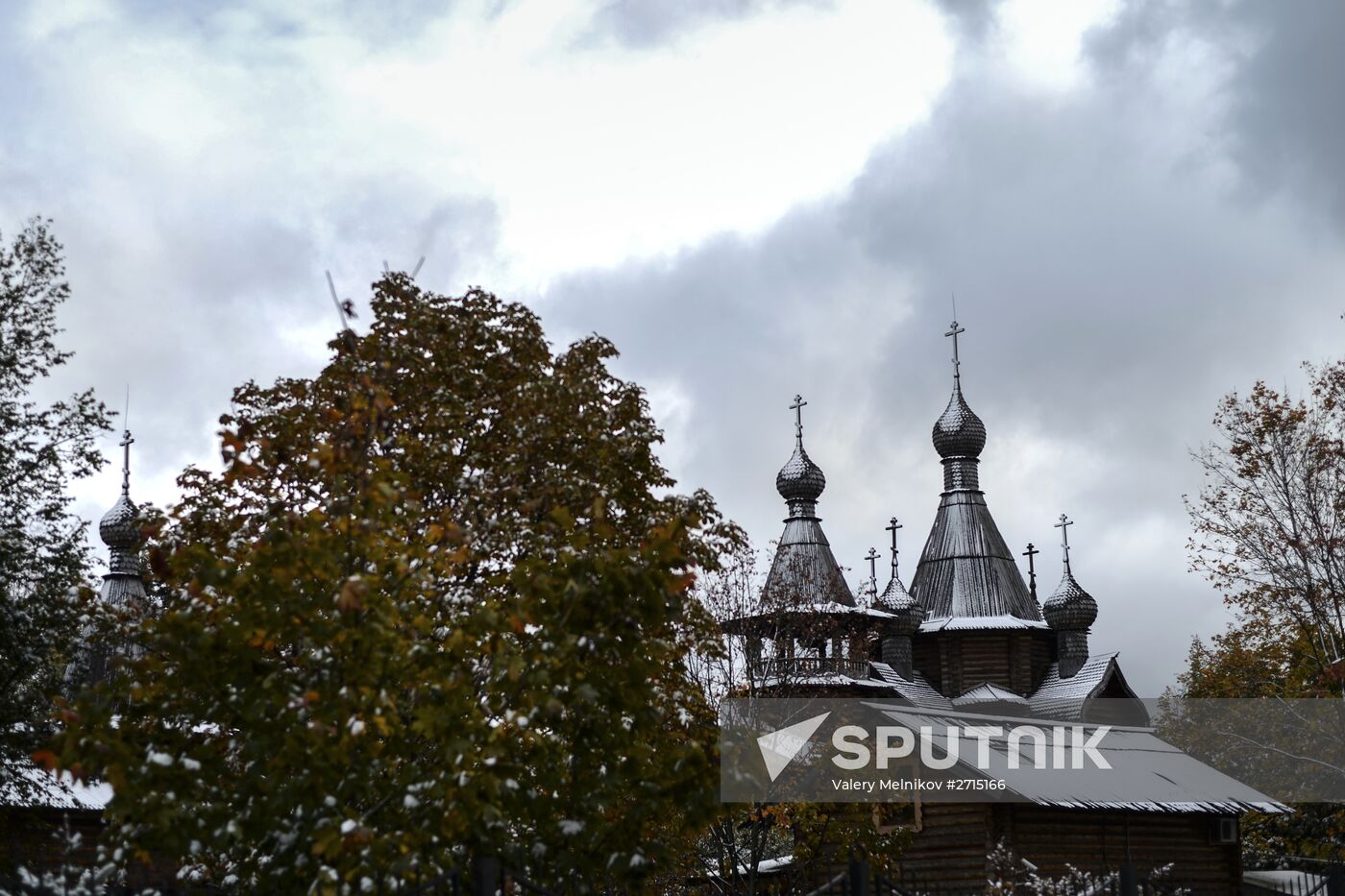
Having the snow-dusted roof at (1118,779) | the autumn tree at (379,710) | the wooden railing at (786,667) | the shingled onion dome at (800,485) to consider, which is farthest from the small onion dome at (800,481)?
the autumn tree at (379,710)

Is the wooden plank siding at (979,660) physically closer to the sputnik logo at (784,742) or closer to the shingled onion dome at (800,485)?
the shingled onion dome at (800,485)

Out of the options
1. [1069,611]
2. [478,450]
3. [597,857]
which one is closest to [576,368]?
[478,450]

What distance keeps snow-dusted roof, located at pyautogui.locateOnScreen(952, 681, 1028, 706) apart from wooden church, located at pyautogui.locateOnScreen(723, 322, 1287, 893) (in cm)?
7

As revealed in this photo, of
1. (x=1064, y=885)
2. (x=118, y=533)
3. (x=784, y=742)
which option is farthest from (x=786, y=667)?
(x=118, y=533)

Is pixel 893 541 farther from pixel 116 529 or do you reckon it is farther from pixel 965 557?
pixel 116 529

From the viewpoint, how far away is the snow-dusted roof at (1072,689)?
49250 millimetres

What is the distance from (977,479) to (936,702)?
9.33 m

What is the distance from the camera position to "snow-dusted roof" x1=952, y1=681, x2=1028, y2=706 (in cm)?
4981

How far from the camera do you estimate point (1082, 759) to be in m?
33.6

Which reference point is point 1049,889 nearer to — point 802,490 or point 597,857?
point 597,857

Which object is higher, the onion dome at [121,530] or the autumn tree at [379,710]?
the onion dome at [121,530]

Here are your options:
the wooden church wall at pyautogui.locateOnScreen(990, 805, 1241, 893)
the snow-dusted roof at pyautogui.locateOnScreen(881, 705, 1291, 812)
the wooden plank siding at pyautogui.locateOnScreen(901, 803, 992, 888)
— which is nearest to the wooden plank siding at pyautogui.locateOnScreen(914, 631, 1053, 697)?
the snow-dusted roof at pyautogui.locateOnScreen(881, 705, 1291, 812)

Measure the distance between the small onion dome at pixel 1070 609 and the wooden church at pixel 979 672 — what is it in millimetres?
49

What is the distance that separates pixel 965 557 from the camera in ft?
172
